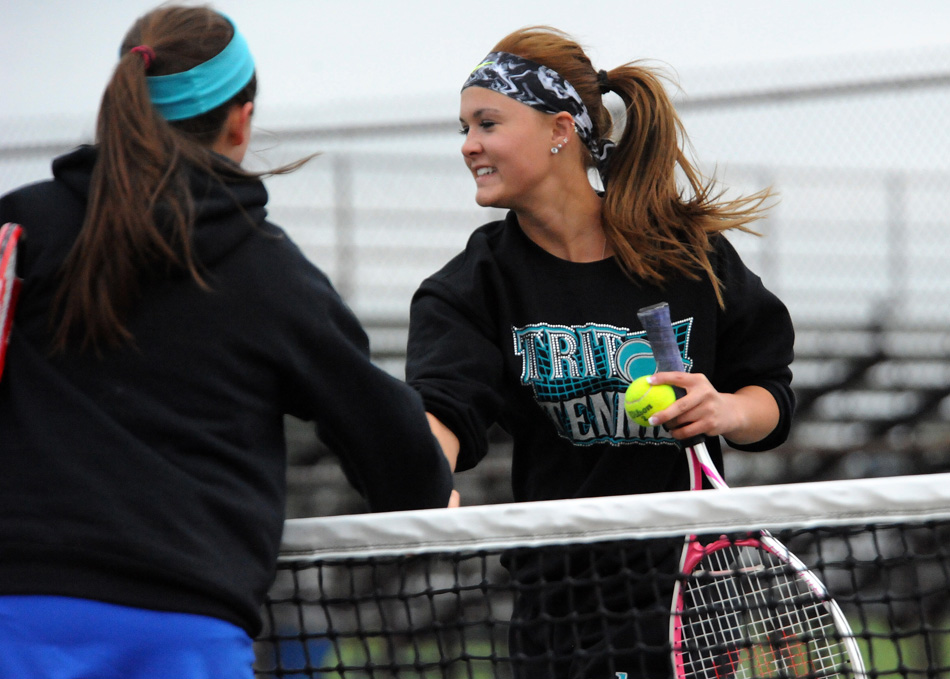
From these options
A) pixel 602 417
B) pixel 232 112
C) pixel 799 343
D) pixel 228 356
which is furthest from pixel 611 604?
pixel 799 343

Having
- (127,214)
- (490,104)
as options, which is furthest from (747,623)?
(127,214)

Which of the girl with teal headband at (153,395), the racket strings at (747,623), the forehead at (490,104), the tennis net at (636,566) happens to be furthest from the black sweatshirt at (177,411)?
the forehead at (490,104)

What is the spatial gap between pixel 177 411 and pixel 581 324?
977 millimetres

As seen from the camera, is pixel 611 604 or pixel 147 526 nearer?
pixel 147 526

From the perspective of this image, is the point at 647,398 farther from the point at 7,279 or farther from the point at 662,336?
the point at 7,279

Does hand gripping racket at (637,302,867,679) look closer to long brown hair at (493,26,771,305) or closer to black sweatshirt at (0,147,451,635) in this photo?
long brown hair at (493,26,771,305)

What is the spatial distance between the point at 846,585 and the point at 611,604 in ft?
16.0

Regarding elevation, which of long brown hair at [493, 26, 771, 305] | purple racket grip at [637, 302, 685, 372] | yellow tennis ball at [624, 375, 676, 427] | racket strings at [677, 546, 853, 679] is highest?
long brown hair at [493, 26, 771, 305]

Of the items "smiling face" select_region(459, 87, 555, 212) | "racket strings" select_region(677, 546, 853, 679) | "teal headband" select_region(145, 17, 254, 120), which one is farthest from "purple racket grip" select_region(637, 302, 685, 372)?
"teal headband" select_region(145, 17, 254, 120)

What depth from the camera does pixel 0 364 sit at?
147 centimetres

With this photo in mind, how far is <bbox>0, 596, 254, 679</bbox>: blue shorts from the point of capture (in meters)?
1.40

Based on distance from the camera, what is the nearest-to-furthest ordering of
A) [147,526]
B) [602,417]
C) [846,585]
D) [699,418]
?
[147,526]
[699,418]
[602,417]
[846,585]

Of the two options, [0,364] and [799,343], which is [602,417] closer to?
[0,364]

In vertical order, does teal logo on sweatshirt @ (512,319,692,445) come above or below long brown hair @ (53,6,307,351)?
below
